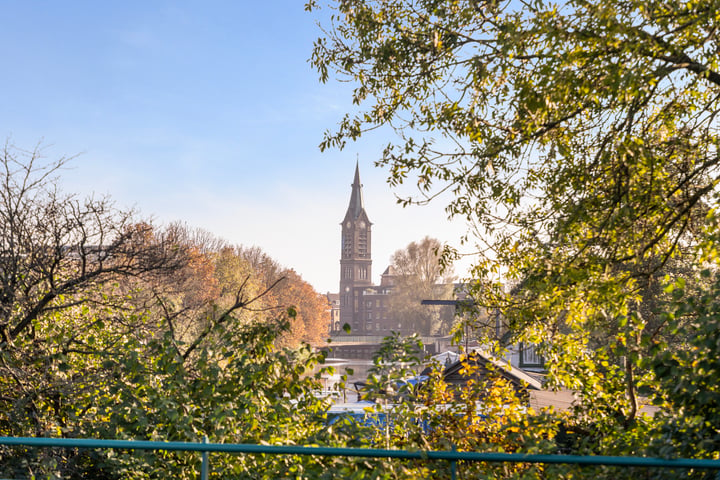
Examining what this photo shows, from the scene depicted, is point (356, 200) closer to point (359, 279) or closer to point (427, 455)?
point (359, 279)

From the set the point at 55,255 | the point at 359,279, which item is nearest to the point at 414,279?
the point at 359,279

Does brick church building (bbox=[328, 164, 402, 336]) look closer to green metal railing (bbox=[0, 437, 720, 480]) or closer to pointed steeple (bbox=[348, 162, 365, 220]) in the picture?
pointed steeple (bbox=[348, 162, 365, 220])

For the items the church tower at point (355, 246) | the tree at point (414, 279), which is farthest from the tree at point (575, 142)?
the church tower at point (355, 246)

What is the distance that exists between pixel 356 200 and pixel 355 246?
37.0ft

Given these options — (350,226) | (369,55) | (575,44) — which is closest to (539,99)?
(575,44)

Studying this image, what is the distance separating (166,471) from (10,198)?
4.99 meters

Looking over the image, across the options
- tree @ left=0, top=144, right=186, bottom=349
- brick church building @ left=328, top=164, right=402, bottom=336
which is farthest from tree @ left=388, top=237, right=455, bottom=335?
tree @ left=0, top=144, right=186, bottom=349

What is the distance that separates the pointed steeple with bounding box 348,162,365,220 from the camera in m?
135

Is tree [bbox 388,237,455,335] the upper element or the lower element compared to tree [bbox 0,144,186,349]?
upper

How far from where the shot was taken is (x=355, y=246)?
135 metres

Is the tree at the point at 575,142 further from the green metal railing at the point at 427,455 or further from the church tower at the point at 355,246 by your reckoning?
the church tower at the point at 355,246

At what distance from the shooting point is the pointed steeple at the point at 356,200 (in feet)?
444

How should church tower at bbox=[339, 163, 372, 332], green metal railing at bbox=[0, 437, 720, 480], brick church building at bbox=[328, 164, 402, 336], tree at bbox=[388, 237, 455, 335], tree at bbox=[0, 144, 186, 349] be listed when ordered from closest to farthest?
green metal railing at bbox=[0, 437, 720, 480], tree at bbox=[0, 144, 186, 349], tree at bbox=[388, 237, 455, 335], brick church building at bbox=[328, 164, 402, 336], church tower at bbox=[339, 163, 372, 332]

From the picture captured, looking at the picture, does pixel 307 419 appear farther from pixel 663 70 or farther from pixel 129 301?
pixel 129 301
